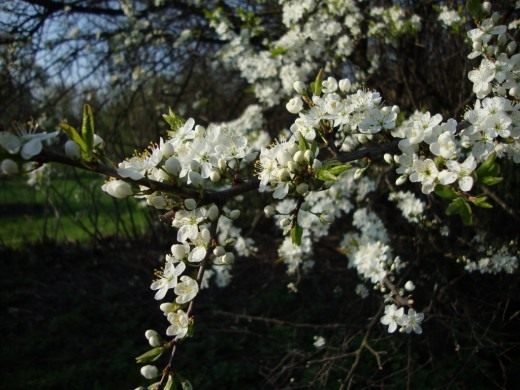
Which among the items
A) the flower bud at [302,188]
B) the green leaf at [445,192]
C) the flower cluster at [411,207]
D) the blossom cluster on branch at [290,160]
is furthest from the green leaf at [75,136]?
the flower cluster at [411,207]

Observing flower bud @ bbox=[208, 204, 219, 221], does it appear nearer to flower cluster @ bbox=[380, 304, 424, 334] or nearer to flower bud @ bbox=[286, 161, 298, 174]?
flower bud @ bbox=[286, 161, 298, 174]

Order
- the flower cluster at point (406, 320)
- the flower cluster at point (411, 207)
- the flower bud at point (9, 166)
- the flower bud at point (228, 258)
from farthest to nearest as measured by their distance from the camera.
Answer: the flower cluster at point (411, 207) → the flower cluster at point (406, 320) → the flower bud at point (228, 258) → the flower bud at point (9, 166)

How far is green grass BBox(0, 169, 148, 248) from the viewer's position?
7.32m

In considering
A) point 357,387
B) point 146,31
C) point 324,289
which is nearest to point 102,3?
point 146,31

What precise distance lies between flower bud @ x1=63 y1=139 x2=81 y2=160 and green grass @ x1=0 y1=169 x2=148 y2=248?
5.62 m

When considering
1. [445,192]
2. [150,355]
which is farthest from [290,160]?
[150,355]

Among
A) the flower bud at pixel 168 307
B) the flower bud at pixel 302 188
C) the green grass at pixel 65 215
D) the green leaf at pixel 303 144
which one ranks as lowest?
the green grass at pixel 65 215

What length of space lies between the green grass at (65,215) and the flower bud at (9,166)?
18.7 ft

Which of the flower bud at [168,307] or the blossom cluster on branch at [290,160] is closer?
the blossom cluster on branch at [290,160]

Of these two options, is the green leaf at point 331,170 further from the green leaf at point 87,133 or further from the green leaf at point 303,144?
the green leaf at point 87,133

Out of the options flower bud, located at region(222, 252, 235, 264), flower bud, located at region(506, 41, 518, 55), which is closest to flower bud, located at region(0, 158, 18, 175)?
flower bud, located at region(222, 252, 235, 264)

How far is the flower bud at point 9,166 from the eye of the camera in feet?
3.53

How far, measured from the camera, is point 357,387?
11.6ft

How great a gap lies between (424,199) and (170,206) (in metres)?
3.23
